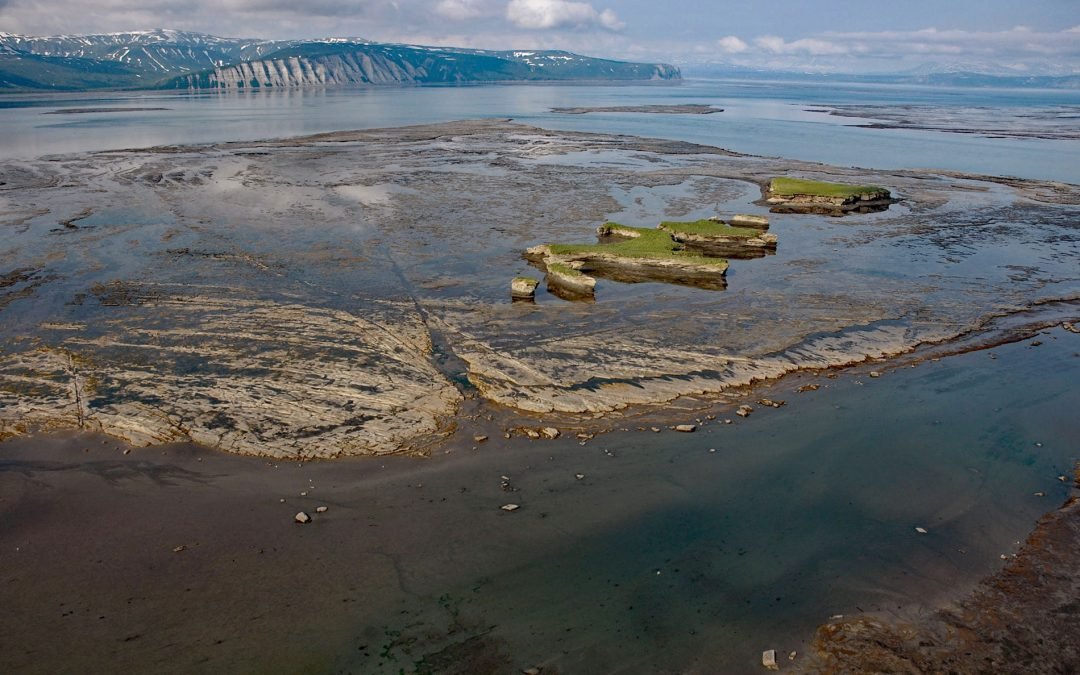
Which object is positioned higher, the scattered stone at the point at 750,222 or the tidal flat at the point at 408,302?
the scattered stone at the point at 750,222

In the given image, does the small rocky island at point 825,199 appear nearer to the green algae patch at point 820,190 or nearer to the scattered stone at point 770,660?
the green algae patch at point 820,190

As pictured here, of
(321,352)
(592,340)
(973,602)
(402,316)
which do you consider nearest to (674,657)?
(973,602)

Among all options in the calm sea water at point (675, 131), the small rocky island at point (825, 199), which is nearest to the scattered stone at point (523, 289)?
the small rocky island at point (825, 199)

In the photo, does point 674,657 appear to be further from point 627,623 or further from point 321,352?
point 321,352

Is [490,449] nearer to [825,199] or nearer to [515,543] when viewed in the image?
[515,543]

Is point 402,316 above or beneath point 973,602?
above

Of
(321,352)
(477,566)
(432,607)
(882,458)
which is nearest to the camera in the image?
(432,607)

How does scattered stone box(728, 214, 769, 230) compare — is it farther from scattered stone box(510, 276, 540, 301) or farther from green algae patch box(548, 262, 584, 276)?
scattered stone box(510, 276, 540, 301)
